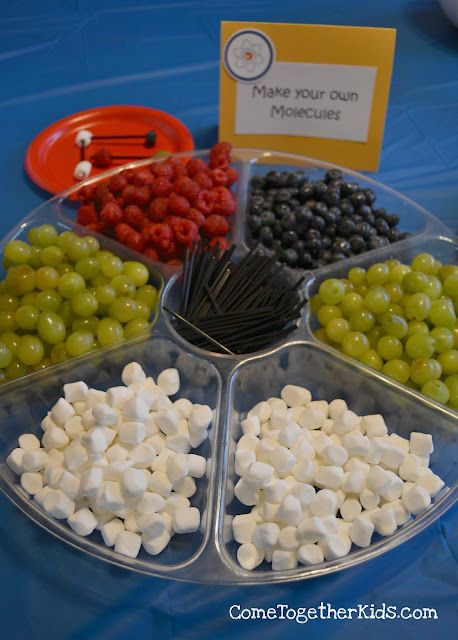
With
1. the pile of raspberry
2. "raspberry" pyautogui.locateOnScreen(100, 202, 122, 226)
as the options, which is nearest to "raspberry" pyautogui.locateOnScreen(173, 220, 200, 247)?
the pile of raspberry

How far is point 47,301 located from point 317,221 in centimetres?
49

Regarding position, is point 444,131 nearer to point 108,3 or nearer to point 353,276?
point 353,276

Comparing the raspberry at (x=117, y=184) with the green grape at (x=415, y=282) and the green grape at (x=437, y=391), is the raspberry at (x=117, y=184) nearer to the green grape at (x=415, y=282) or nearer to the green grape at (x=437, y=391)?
the green grape at (x=415, y=282)

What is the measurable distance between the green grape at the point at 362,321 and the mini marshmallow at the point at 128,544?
0.46 meters

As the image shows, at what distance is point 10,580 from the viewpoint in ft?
2.55

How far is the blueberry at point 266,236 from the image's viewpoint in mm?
1099

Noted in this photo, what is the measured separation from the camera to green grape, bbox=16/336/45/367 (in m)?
0.91

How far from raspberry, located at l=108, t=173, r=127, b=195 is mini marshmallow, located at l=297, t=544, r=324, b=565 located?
2.35 feet

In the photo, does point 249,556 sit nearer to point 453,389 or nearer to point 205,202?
point 453,389

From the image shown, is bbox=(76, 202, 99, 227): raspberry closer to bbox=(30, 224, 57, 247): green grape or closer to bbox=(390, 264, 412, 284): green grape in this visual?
bbox=(30, 224, 57, 247): green grape

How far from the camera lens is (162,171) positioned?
113 centimetres

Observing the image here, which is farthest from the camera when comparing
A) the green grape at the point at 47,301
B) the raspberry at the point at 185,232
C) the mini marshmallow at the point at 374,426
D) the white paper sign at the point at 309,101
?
the white paper sign at the point at 309,101

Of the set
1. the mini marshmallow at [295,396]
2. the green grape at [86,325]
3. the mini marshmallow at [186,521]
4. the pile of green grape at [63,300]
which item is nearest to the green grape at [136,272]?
the pile of green grape at [63,300]

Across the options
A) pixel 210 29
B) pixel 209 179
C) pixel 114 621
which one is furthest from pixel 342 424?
pixel 210 29
